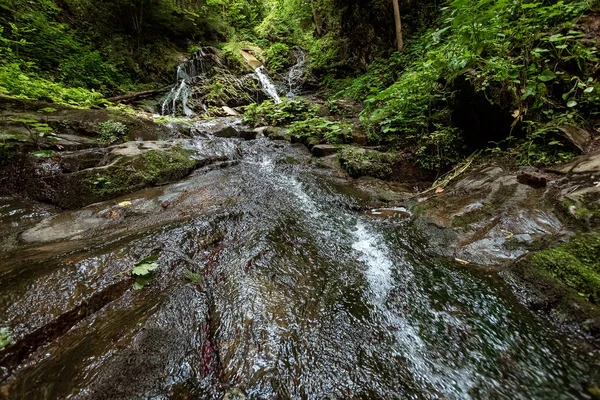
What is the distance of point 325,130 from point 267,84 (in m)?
7.51

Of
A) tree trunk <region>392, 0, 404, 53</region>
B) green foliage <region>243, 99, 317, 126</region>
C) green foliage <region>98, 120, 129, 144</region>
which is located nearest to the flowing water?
green foliage <region>98, 120, 129, 144</region>

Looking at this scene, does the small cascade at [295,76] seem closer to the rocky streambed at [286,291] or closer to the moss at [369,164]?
the moss at [369,164]

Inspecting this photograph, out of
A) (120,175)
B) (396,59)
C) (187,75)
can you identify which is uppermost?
(187,75)

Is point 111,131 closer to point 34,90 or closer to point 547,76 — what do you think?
point 34,90

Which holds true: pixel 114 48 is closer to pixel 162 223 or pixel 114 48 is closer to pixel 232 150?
pixel 232 150

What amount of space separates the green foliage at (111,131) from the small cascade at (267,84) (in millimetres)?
7605

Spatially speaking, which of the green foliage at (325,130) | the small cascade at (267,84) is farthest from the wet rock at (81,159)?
the small cascade at (267,84)

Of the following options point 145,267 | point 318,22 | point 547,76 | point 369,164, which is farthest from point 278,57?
point 145,267

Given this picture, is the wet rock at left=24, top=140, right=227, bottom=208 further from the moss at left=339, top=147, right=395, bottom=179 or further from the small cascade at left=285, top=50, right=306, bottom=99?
the small cascade at left=285, top=50, right=306, bottom=99

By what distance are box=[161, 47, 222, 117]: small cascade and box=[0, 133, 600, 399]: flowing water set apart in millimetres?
7810

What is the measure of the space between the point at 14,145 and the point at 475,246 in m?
6.34

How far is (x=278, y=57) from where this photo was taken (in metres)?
14.8

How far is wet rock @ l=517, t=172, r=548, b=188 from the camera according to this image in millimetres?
2975

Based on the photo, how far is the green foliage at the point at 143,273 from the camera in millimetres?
2158
